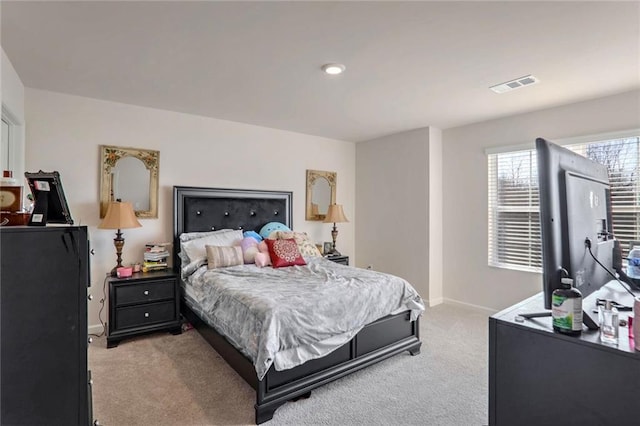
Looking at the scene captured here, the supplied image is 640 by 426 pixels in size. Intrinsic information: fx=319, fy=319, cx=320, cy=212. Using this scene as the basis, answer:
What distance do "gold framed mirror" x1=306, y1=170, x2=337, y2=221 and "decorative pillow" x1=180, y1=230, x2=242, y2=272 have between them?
1515 millimetres

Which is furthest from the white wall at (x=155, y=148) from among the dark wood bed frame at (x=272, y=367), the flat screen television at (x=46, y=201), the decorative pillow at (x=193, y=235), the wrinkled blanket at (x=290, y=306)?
the flat screen television at (x=46, y=201)

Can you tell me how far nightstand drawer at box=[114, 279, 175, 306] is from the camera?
301cm

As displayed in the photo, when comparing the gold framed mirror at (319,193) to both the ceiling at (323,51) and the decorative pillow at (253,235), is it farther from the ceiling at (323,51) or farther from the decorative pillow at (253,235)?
the ceiling at (323,51)

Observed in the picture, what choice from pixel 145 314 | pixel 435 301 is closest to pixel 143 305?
pixel 145 314

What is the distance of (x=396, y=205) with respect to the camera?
4.82 meters

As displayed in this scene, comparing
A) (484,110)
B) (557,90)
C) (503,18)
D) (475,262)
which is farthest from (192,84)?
(475,262)

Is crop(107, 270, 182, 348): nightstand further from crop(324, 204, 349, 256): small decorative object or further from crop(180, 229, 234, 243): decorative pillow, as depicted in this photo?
crop(324, 204, 349, 256): small decorative object

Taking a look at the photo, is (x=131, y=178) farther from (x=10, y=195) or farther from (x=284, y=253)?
(x=10, y=195)

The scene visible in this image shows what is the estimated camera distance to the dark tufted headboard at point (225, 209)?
3.71 meters

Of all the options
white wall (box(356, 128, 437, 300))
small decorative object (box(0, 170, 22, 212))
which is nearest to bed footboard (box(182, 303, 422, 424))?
small decorative object (box(0, 170, 22, 212))

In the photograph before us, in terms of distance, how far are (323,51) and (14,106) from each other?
260cm

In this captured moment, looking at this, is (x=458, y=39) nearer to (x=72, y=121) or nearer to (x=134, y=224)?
(x=134, y=224)

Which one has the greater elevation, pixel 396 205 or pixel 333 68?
pixel 333 68

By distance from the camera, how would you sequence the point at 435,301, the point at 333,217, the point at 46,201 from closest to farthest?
the point at 46,201, the point at 435,301, the point at 333,217
